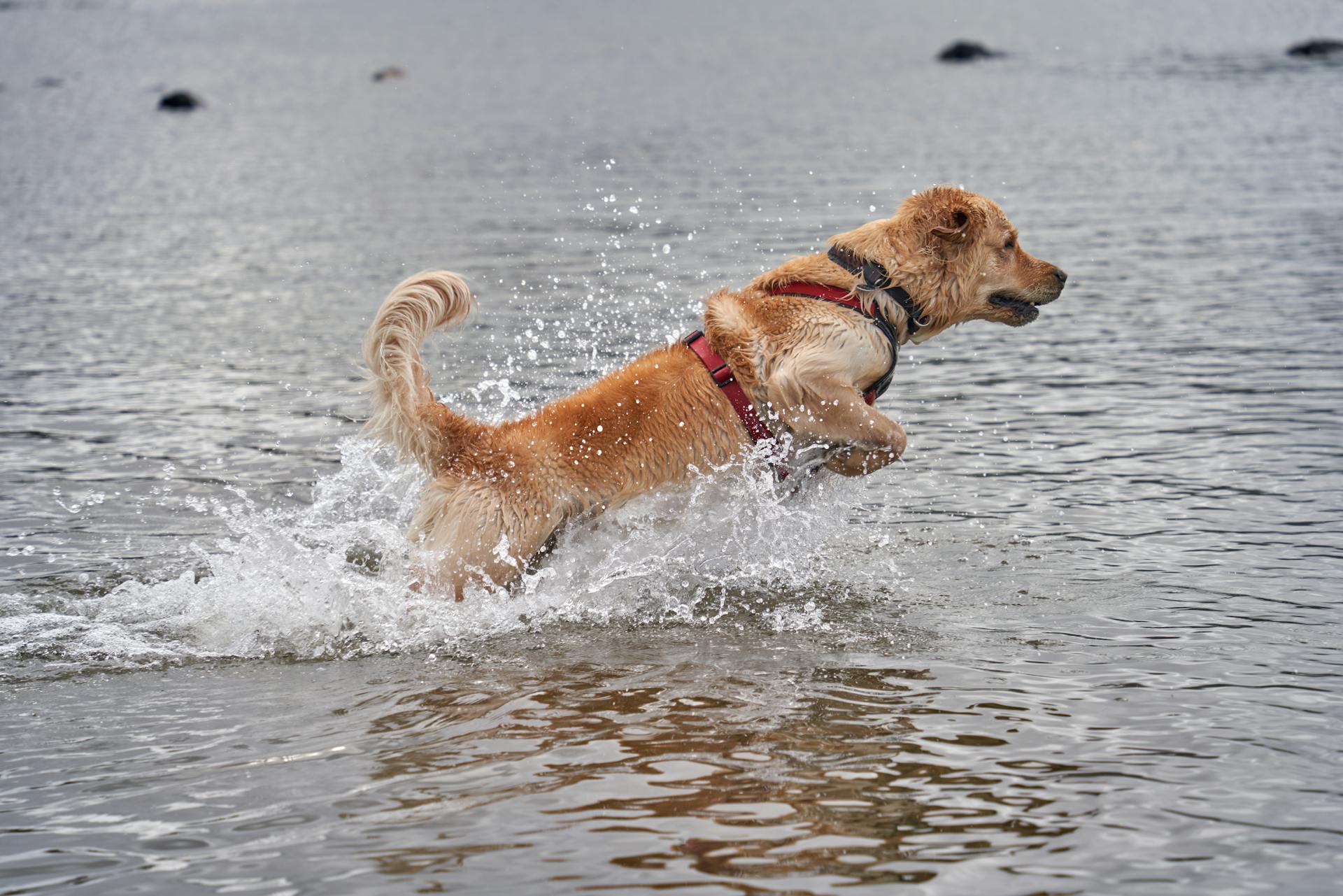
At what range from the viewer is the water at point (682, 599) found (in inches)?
162

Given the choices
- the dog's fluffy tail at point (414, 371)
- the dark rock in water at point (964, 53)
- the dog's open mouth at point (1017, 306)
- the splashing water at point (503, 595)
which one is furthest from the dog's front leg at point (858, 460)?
the dark rock in water at point (964, 53)

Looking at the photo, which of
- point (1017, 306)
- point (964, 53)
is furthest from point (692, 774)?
point (964, 53)

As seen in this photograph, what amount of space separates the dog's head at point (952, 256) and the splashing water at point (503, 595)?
111 centimetres

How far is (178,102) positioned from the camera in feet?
137

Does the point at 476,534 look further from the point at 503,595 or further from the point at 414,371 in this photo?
the point at 414,371

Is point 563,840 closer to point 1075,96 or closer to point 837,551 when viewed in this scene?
point 837,551

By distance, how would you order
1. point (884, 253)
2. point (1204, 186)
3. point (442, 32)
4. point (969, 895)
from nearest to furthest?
point (969, 895), point (884, 253), point (1204, 186), point (442, 32)

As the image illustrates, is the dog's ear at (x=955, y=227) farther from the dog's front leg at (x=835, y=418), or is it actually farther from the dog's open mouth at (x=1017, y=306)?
the dog's front leg at (x=835, y=418)

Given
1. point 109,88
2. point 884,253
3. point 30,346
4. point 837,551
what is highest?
point 109,88

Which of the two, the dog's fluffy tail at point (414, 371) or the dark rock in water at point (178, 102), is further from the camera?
the dark rock in water at point (178, 102)

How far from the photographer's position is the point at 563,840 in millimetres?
4082

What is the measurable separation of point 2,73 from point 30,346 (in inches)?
2032

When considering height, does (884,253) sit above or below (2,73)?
below

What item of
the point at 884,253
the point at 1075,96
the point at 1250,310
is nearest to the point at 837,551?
the point at 884,253
